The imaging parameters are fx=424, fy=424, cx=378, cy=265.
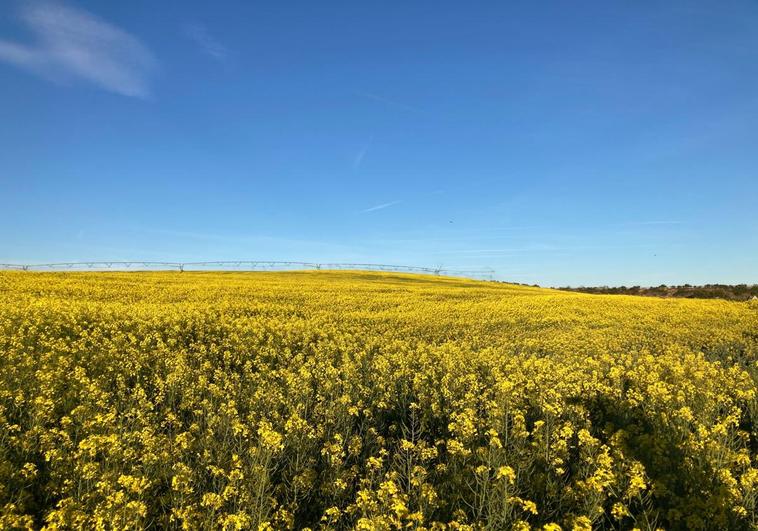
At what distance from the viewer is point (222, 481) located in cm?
508

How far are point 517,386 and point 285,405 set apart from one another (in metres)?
5.19

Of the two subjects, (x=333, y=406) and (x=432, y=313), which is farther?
(x=432, y=313)

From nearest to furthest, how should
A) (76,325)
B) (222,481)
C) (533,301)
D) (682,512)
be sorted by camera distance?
(682,512) < (222,481) < (76,325) < (533,301)

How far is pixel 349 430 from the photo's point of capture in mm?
6980

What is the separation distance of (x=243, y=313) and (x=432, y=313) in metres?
10.1

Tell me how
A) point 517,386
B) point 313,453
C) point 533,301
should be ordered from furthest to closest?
1. point 533,301
2. point 517,386
3. point 313,453

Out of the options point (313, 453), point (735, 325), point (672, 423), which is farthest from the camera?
point (735, 325)

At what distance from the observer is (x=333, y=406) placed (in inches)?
302

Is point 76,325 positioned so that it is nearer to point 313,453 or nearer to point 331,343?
point 331,343

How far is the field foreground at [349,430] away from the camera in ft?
14.9

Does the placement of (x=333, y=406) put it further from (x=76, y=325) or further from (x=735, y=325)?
(x=735, y=325)

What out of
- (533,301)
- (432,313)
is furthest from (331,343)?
(533,301)

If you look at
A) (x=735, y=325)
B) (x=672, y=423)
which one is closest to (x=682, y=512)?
(x=672, y=423)

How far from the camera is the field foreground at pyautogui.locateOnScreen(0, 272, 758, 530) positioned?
4527 millimetres
